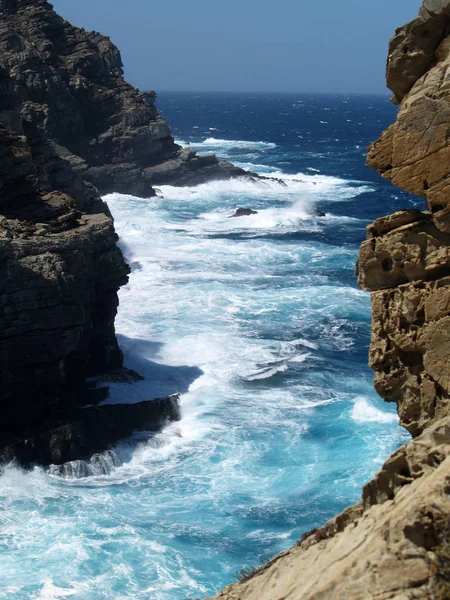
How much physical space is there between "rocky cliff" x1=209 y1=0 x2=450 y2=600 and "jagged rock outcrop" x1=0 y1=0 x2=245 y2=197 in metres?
62.2

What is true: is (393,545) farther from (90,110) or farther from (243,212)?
(90,110)

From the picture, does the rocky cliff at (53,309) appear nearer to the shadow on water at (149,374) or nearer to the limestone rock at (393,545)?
the shadow on water at (149,374)

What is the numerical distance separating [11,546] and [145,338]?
17865 mm

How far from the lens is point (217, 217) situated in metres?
72.7

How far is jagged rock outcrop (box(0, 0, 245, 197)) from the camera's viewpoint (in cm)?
7325

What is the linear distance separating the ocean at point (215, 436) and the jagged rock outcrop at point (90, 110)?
17.0 m

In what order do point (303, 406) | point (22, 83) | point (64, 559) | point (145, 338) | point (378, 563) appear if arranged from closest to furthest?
point (378, 563)
point (64, 559)
point (303, 406)
point (145, 338)
point (22, 83)

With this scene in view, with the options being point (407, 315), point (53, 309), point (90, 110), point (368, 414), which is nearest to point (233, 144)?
point (90, 110)

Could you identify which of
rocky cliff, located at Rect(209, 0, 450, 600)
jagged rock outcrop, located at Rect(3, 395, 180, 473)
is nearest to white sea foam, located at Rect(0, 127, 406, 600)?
jagged rock outcrop, located at Rect(3, 395, 180, 473)

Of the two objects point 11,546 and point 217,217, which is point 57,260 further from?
point 217,217

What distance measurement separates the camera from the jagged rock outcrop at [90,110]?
73.2 metres

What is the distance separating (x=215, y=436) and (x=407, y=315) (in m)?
19.8

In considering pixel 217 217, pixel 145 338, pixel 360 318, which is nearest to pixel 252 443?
pixel 145 338

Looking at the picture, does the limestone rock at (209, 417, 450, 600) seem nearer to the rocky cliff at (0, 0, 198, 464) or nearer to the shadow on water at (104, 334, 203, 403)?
the rocky cliff at (0, 0, 198, 464)
